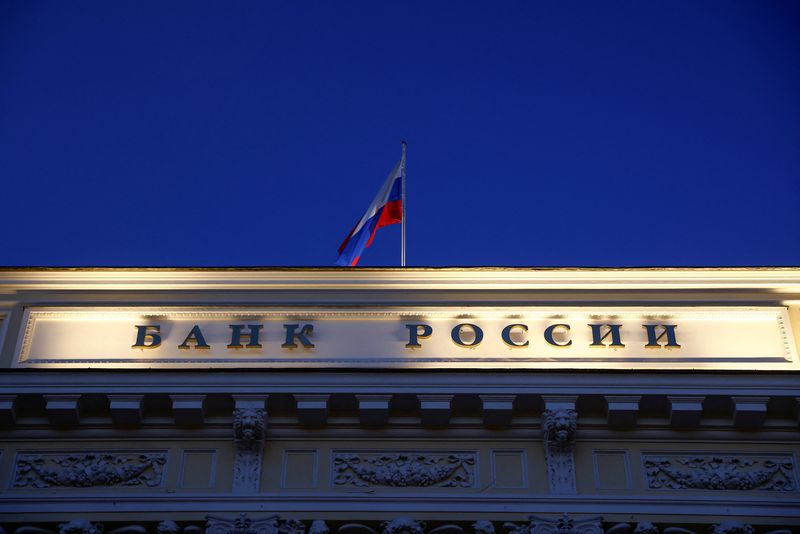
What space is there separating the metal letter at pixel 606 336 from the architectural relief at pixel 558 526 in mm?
3176

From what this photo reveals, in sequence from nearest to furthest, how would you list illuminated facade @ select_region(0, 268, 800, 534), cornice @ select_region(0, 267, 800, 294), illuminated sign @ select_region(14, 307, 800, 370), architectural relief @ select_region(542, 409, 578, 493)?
illuminated facade @ select_region(0, 268, 800, 534)
architectural relief @ select_region(542, 409, 578, 493)
illuminated sign @ select_region(14, 307, 800, 370)
cornice @ select_region(0, 267, 800, 294)

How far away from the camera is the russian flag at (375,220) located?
25.5 metres

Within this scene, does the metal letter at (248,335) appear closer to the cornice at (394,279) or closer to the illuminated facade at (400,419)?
the illuminated facade at (400,419)

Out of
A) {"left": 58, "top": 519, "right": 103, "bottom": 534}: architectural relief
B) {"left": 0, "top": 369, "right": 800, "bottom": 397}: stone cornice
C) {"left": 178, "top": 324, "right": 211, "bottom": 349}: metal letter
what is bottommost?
{"left": 58, "top": 519, "right": 103, "bottom": 534}: architectural relief

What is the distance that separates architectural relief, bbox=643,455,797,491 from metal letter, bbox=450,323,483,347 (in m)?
3.12

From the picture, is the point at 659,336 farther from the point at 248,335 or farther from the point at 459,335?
the point at 248,335

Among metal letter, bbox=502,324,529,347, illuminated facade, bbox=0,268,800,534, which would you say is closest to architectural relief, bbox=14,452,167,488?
illuminated facade, bbox=0,268,800,534

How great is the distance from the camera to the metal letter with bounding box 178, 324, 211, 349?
21609 millimetres

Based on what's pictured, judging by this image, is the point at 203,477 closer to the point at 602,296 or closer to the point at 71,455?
the point at 71,455

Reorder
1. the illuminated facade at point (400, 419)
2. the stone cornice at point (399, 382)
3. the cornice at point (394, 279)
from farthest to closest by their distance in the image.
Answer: the cornice at point (394, 279), the stone cornice at point (399, 382), the illuminated facade at point (400, 419)

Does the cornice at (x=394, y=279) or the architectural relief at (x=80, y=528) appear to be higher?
the cornice at (x=394, y=279)

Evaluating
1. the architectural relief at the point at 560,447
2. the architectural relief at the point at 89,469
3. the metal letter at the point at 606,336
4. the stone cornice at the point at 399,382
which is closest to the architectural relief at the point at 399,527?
the architectural relief at the point at 560,447

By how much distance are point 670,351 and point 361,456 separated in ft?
16.2

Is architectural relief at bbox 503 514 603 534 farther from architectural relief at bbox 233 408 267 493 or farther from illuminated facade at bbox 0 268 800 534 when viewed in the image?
architectural relief at bbox 233 408 267 493
